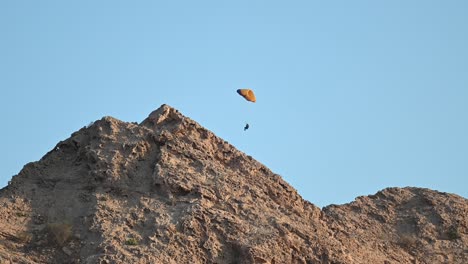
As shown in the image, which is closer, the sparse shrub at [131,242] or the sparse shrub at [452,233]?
the sparse shrub at [131,242]

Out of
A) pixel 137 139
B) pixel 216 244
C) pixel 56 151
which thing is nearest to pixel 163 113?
pixel 137 139

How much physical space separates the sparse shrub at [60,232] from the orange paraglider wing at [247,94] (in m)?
8.84

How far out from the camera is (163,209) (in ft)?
62.7

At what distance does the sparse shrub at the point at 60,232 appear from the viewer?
18438 millimetres

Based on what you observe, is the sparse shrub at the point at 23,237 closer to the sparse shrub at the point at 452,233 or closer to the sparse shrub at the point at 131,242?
the sparse shrub at the point at 131,242

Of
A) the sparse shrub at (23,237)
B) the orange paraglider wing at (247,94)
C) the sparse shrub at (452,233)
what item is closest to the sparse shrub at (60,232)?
the sparse shrub at (23,237)

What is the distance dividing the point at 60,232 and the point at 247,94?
9.45 metres

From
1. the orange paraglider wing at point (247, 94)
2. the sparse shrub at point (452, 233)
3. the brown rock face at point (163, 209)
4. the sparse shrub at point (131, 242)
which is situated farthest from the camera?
the orange paraglider wing at point (247, 94)

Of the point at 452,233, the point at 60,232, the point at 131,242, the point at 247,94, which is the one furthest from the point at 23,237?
the point at 452,233

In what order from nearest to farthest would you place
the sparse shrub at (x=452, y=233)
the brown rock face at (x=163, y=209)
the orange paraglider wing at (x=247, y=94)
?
the brown rock face at (x=163, y=209)
the sparse shrub at (x=452, y=233)
the orange paraglider wing at (x=247, y=94)

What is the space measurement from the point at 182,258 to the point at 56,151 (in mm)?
4433

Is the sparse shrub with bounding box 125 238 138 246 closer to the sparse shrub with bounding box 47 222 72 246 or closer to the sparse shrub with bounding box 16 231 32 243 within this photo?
the sparse shrub with bounding box 47 222 72 246

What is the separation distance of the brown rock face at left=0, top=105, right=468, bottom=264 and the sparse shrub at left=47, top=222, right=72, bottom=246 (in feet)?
0.07

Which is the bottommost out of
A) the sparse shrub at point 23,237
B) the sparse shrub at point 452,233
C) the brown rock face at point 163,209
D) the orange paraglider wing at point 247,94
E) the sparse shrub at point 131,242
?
the sparse shrub at point 23,237
